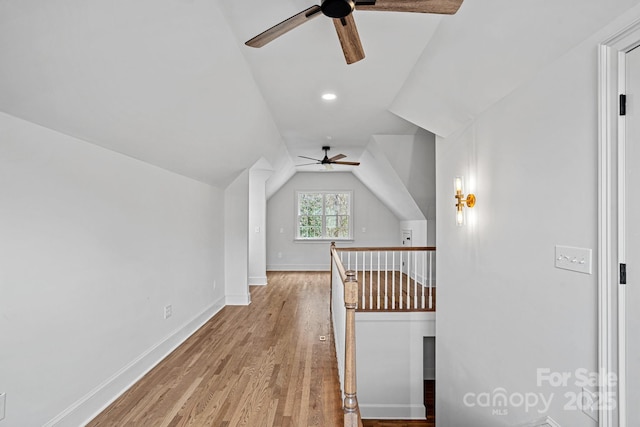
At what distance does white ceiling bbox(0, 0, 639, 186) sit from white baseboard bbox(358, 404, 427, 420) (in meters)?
3.33

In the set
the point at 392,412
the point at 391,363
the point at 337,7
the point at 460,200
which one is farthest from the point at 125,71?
the point at 392,412

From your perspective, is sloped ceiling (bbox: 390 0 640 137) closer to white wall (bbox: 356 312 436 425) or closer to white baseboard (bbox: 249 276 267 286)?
white wall (bbox: 356 312 436 425)

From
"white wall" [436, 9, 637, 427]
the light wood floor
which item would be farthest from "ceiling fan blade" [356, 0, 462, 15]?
the light wood floor

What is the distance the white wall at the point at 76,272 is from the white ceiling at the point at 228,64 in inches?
9.6

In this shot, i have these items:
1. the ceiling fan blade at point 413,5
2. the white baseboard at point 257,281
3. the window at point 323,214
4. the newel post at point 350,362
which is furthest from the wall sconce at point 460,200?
the window at point 323,214

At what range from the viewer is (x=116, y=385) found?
9.50ft

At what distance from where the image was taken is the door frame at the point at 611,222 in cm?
163

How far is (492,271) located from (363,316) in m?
2.08

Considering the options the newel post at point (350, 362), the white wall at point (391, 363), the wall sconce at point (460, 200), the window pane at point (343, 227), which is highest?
the wall sconce at point (460, 200)

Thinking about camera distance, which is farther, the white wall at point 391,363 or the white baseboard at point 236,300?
the white baseboard at point 236,300

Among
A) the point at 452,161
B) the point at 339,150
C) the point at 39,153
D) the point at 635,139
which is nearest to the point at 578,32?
the point at 635,139

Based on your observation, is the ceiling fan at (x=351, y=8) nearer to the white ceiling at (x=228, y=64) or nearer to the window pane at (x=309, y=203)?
the white ceiling at (x=228, y=64)

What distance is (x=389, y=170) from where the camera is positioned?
6379 mm

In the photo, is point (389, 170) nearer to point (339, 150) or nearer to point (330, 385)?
point (339, 150)
